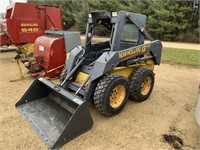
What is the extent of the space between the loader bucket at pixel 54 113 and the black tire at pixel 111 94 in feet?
1.10

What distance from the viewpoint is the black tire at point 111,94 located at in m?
3.20

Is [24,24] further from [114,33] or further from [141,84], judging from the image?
[141,84]

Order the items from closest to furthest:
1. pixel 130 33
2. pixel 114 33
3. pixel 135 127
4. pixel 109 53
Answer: pixel 135 127
pixel 109 53
pixel 114 33
pixel 130 33

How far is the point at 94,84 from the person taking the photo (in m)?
3.37

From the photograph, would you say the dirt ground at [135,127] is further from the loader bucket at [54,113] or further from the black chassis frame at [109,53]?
the black chassis frame at [109,53]

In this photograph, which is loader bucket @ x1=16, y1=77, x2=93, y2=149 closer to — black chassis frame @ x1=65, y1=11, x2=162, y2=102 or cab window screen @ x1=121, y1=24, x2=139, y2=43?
black chassis frame @ x1=65, y1=11, x2=162, y2=102

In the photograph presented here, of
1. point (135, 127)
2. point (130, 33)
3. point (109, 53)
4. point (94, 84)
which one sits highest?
point (130, 33)

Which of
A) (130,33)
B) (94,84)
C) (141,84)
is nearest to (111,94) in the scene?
(94,84)

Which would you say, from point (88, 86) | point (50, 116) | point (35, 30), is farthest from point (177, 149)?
point (35, 30)

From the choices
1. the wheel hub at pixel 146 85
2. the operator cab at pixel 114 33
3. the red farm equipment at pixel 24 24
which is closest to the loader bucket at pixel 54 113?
the operator cab at pixel 114 33

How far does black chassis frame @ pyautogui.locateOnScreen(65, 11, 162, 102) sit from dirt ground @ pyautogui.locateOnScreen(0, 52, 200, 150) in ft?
2.14

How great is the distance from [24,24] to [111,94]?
18.0 ft

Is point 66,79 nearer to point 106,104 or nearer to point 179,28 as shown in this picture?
point 106,104

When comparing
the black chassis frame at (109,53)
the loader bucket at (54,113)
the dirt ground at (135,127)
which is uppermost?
the black chassis frame at (109,53)
